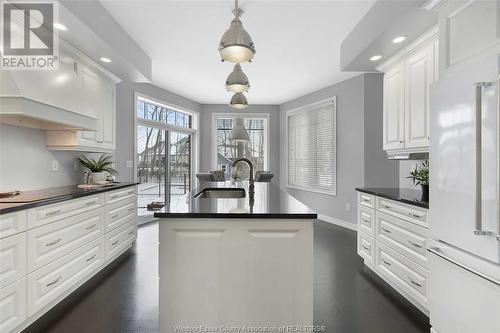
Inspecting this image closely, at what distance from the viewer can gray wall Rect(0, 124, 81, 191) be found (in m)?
2.38

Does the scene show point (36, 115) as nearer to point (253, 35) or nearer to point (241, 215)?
point (241, 215)

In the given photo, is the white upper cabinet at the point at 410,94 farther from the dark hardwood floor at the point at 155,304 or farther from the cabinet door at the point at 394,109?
the dark hardwood floor at the point at 155,304

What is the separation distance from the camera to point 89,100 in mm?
3137

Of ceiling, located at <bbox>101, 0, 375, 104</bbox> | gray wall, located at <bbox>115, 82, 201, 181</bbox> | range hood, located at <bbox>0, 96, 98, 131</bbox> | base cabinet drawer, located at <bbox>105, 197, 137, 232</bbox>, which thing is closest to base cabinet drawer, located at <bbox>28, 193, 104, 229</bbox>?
base cabinet drawer, located at <bbox>105, 197, 137, 232</bbox>

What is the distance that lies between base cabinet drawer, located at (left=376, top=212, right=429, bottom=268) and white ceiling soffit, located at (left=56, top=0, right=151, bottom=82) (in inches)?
130

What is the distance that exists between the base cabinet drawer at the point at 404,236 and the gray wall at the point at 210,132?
4304mm

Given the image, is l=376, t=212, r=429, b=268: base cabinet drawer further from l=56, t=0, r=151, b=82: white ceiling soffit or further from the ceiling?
l=56, t=0, r=151, b=82: white ceiling soffit

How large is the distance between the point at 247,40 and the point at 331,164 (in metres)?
4.12

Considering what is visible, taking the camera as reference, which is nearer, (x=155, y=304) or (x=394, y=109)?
(x=155, y=304)

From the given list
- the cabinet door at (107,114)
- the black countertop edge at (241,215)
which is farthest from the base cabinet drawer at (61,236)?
the black countertop edge at (241,215)

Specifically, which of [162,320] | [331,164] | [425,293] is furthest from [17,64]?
[331,164]

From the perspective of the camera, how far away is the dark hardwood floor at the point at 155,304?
2.03 metres

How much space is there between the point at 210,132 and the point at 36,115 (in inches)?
194

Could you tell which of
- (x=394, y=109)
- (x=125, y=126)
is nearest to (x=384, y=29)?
(x=394, y=109)
